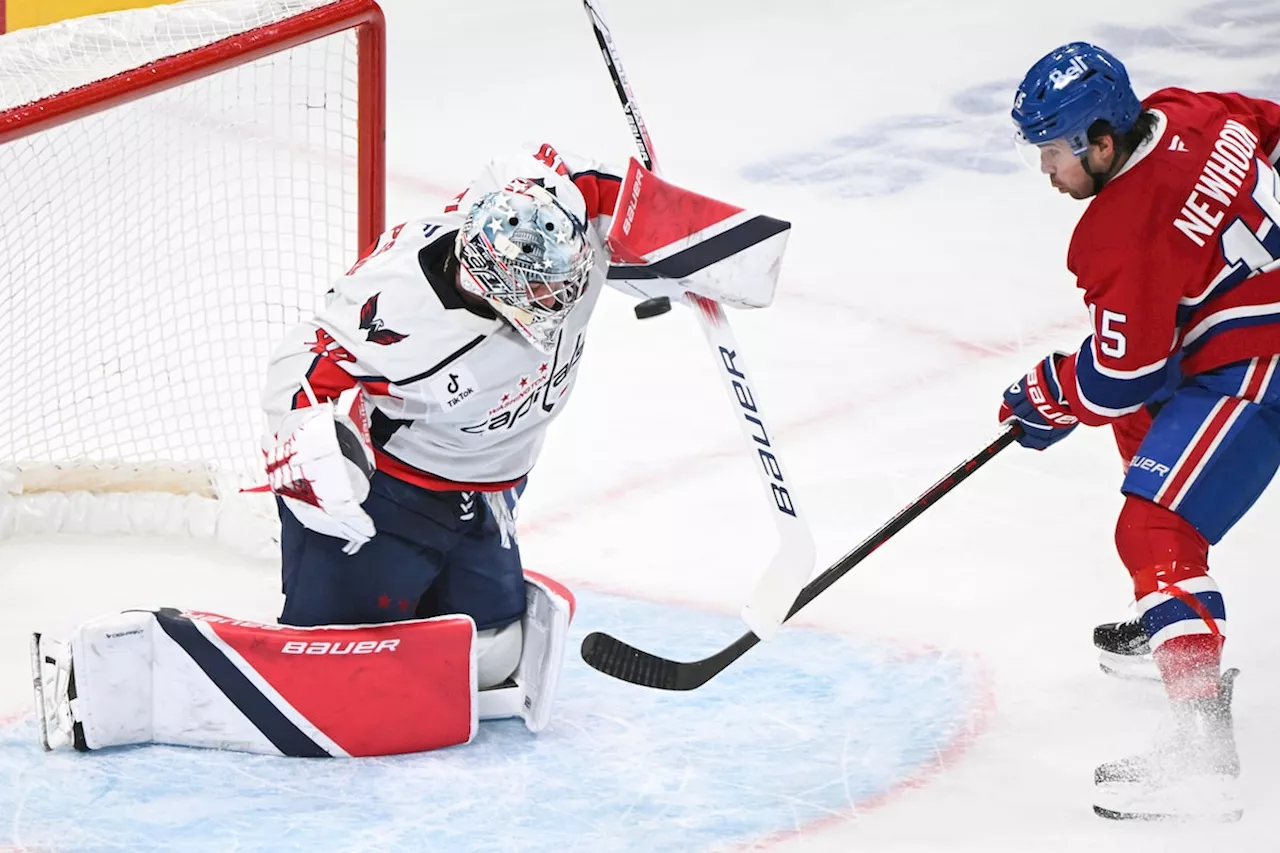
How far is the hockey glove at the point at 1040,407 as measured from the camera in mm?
2559

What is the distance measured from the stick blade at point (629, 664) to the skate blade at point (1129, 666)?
0.72 meters

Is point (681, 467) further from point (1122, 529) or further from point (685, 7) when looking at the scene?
point (685, 7)

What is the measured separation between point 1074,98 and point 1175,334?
1.20 ft

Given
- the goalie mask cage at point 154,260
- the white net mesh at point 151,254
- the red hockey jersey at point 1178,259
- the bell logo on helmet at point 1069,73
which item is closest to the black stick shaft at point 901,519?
the red hockey jersey at point 1178,259

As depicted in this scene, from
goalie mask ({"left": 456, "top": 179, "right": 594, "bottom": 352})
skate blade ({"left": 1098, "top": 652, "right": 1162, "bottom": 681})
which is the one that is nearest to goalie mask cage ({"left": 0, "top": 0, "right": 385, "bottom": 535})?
goalie mask ({"left": 456, "top": 179, "right": 594, "bottom": 352})

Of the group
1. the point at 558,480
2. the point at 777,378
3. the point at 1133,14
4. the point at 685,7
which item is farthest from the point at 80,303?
the point at 1133,14

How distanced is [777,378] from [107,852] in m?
2.14

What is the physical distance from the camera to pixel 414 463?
8.02 feet

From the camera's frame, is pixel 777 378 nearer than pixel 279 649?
No

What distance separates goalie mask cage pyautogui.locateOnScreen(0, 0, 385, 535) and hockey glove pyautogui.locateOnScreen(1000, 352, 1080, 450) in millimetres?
1179

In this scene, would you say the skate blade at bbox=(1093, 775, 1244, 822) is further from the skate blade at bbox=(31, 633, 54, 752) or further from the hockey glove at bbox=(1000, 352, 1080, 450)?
the skate blade at bbox=(31, 633, 54, 752)

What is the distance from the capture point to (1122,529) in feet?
7.77

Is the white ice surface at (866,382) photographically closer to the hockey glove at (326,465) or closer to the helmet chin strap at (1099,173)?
the hockey glove at (326,465)

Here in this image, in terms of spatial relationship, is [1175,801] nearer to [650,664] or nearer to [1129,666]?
[1129,666]
